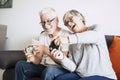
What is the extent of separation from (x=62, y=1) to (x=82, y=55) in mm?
1187

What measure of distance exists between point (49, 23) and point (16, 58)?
1.90 ft

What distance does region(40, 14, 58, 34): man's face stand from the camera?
1924mm

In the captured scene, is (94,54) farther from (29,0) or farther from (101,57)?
(29,0)

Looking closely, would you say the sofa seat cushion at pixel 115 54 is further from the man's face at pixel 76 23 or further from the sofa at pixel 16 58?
the man's face at pixel 76 23

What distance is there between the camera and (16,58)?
7.34ft

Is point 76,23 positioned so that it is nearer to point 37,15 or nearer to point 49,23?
point 49,23

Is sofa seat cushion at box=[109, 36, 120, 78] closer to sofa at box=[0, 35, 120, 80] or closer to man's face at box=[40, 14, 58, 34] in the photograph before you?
sofa at box=[0, 35, 120, 80]

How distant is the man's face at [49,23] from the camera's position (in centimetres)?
192

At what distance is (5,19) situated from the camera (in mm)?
3062

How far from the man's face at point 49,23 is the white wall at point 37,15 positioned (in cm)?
66

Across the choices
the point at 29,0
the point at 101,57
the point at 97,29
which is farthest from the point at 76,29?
the point at 29,0

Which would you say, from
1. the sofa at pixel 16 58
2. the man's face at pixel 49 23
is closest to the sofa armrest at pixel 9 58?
the sofa at pixel 16 58

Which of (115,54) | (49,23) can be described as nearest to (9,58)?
(49,23)

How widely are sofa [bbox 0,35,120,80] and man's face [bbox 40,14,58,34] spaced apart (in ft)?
1.53
